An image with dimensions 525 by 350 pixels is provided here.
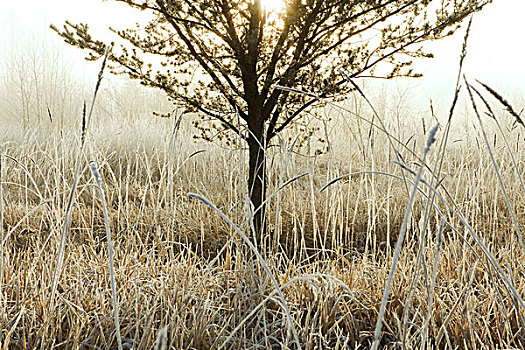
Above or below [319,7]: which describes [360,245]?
below

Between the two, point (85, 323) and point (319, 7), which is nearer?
point (85, 323)

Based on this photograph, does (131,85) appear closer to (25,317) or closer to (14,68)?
(14,68)

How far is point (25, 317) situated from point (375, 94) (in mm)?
6264

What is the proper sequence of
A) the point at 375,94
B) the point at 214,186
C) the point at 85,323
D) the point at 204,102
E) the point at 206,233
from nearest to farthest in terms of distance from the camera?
1. the point at 85,323
2. the point at 204,102
3. the point at 206,233
4. the point at 214,186
5. the point at 375,94

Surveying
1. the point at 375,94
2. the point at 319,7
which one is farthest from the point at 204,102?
the point at 375,94

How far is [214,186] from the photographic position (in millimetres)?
3902

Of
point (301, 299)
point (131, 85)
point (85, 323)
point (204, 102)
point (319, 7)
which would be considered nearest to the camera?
point (85, 323)

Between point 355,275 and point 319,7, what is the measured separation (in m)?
1.16

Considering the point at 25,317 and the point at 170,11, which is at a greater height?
the point at 170,11

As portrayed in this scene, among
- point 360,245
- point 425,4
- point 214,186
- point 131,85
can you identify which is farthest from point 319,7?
point 131,85

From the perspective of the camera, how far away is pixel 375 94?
6941 millimetres

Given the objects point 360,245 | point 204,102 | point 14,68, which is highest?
point 14,68

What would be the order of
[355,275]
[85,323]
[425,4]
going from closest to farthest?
[85,323], [355,275], [425,4]

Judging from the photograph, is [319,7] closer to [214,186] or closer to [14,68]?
[214,186]
